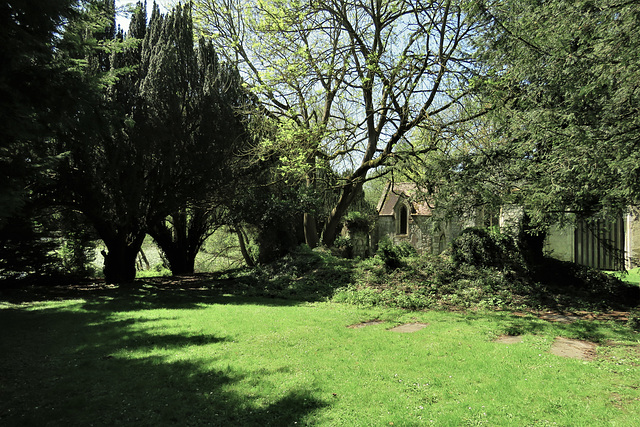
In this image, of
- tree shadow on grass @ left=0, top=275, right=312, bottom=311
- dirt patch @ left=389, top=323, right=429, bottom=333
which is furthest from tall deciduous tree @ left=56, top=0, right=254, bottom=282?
dirt patch @ left=389, top=323, right=429, bottom=333

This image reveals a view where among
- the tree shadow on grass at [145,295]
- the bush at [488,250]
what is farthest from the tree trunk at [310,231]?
the bush at [488,250]

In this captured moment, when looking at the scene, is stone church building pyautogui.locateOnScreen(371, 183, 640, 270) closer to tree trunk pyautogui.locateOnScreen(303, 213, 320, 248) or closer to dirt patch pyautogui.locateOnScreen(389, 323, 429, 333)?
tree trunk pyautogui.locateOnScreen(303, 213, 320, 248)

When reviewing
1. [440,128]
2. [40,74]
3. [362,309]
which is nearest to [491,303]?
[362,309]

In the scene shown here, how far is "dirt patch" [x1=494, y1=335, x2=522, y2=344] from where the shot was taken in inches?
250

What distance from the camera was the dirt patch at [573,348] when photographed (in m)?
5.58

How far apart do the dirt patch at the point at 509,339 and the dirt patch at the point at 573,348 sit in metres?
0.54

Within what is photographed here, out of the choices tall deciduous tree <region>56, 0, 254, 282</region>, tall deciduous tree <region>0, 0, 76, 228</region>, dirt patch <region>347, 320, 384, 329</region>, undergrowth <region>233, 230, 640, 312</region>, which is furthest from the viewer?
tall deciduous tree <region>56, 0, 254, 282</region>

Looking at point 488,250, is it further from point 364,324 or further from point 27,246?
point 27,246

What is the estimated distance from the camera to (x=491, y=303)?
9898 millimetres

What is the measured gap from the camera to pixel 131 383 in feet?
14.4

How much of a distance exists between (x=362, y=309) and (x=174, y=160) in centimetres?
798

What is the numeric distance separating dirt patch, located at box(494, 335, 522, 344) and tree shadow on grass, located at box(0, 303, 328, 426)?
13.1 feet

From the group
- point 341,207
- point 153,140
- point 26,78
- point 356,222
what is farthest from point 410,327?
point 356,222

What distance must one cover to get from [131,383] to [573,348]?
658 centimetres
